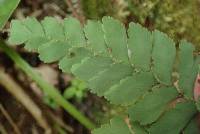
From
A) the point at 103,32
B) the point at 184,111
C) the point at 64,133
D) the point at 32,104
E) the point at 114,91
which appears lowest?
the point at 64,133

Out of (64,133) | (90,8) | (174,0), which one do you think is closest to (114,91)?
(174,0)

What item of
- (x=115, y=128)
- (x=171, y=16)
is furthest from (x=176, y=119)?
(x=171, y=16)

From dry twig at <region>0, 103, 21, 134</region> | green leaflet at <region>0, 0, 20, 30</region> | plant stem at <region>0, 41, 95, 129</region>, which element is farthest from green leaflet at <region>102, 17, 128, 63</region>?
dry twig at <region>0, 103, 21, 134</region>

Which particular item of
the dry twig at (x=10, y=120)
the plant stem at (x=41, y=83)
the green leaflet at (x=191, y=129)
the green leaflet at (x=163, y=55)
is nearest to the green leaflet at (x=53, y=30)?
the green leaflet at (x=163, y=55)

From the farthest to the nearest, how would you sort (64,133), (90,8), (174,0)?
(64,133), (90,8), (174,0)

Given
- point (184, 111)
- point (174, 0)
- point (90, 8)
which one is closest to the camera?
point (184, 111)

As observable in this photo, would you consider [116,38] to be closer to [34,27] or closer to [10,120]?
[34,27]

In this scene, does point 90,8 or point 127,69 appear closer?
point 127,69

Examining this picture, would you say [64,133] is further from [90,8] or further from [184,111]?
[184,111]
